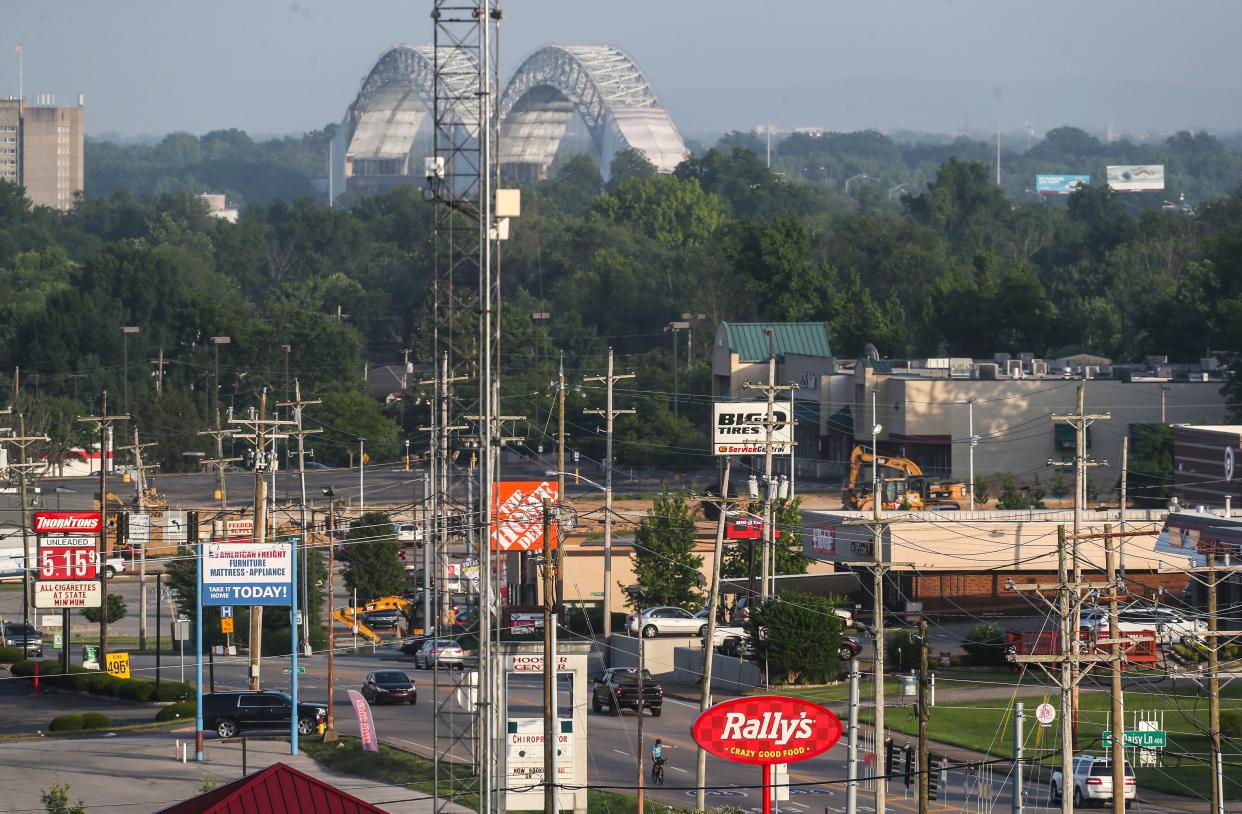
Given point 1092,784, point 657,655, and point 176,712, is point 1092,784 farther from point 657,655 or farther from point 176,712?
point 176,712

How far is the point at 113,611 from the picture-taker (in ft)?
287

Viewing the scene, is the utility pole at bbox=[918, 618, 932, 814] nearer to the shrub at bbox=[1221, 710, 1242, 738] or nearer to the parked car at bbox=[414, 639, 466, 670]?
the shrub at bbox=[1221, 710, 1242, 738]

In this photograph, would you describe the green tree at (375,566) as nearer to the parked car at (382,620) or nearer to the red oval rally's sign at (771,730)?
the parked car at (382,620)

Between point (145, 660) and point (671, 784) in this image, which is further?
point (145, 660)

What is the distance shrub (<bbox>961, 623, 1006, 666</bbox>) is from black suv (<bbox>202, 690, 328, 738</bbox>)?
859 inches

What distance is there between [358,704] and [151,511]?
52.1m

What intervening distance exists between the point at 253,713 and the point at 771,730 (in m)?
24.5

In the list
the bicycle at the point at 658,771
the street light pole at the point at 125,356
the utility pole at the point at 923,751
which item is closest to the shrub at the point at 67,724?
the bicycle at the point at 658,771

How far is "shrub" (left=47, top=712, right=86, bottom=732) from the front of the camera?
58.2 meters

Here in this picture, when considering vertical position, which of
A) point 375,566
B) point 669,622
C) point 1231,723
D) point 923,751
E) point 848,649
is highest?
point 923,751

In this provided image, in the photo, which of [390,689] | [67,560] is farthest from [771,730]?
[67,560]

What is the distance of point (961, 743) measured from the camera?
5241 cm

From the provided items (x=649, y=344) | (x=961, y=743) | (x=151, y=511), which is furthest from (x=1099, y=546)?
(x=649, y=344)

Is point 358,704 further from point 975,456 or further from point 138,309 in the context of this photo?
point 138,309
